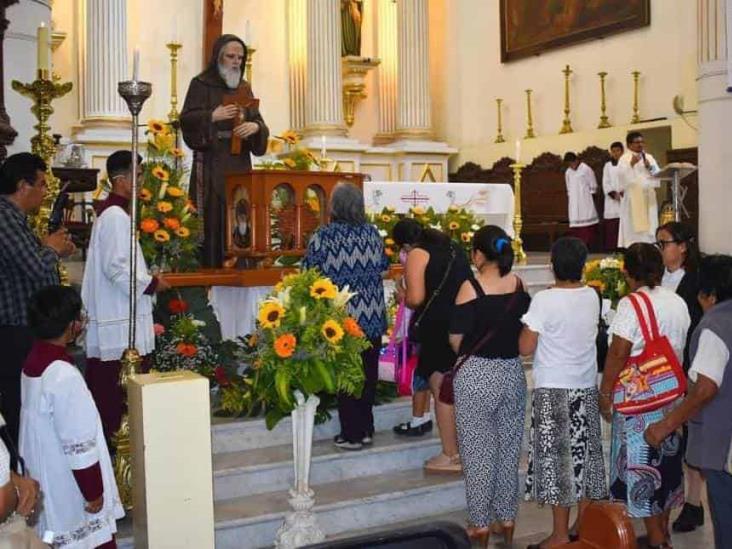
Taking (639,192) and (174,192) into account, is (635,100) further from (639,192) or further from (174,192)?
(174,192)

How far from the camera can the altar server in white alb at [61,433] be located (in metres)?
3.62

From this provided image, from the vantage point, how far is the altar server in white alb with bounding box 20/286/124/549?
362cm

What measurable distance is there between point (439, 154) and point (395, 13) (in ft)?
8.97

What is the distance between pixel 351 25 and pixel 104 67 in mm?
5177

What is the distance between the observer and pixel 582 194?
1486cm

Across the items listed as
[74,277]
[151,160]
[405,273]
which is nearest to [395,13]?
[74,277]

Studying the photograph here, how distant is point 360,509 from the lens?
5.45 meters

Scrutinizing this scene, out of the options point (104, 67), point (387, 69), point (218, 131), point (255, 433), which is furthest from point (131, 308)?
point (387, 69)

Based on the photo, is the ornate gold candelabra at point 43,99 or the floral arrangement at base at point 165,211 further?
the floral arrangement at base at point 165,211

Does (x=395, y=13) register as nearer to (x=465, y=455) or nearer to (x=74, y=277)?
(x=74, y=277)

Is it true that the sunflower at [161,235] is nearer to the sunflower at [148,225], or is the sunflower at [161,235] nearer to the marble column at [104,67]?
the sunflower at [148,225]

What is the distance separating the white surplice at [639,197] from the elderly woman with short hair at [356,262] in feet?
26.6

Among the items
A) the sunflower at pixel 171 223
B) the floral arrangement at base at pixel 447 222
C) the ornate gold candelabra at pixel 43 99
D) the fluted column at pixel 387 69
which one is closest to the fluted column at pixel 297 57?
the fluted column at pixel 387 69

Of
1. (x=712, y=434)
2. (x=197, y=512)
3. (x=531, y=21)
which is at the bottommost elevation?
(x=197, y=512)
